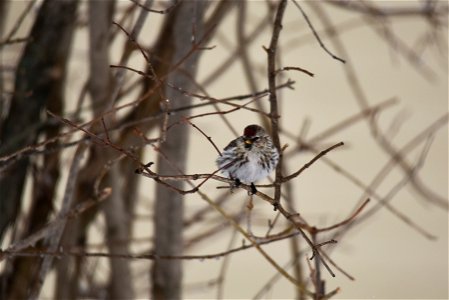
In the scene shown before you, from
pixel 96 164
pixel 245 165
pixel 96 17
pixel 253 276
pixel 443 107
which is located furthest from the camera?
pixel 443 107

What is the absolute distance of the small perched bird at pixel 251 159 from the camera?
131cm

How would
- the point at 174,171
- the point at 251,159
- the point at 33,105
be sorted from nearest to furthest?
the point at 251,159
the point at 174,171
the point at 33,105

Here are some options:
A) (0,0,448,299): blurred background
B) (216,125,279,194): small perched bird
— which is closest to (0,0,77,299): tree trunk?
(0,0,448,299): blurred background

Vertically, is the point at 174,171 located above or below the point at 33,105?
below

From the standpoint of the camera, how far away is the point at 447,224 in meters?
3.08

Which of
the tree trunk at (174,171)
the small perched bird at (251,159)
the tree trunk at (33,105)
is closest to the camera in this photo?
the small perched bird at (251,159)

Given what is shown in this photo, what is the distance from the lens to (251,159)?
4.33 feet

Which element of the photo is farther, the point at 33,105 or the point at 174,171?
the point at 33,105

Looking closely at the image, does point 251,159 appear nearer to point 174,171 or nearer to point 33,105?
point 174,171

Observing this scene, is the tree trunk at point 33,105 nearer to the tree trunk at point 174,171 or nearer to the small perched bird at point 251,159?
the tree trunk at point 174,171

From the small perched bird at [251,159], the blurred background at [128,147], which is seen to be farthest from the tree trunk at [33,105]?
the small perched bird at [251,159]

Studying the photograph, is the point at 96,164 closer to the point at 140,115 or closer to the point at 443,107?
the point at 140,115

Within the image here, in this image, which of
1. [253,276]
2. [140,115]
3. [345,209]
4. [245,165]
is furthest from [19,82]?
[345,209]

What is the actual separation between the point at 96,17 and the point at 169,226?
0.53 meters
